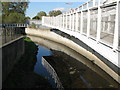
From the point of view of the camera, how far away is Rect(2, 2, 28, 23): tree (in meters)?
55.4

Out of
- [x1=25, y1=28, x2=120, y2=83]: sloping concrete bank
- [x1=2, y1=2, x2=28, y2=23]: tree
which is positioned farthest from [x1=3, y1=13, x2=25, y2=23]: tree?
[x1=25, y1=28, x2=120, y2=83]: sloping concrete bank

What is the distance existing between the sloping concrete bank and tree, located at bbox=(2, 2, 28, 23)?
6523mm

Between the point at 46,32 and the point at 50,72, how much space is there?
101 ft

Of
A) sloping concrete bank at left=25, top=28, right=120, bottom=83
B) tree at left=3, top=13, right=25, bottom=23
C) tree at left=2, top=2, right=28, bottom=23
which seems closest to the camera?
sloping concrete bank at left=25, top=28, right=120, bottom=83

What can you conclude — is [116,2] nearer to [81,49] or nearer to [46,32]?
[81,49]

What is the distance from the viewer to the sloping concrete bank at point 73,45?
16.2m

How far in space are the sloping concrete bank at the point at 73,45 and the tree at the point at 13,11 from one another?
652 cm

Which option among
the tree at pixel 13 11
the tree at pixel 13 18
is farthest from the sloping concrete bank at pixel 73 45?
the tree at pixel 13 11

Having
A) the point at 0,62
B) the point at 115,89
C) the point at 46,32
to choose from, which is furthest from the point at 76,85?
the point at 46,32

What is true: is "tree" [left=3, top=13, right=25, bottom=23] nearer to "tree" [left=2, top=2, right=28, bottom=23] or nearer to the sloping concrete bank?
"tree" [left=2, top=2, right=28, bottom=23]

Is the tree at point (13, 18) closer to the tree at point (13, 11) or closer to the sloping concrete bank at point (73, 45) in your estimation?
the tree at point (13, 11)

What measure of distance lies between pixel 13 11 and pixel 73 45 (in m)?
40.8

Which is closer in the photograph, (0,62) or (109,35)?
(109,35)

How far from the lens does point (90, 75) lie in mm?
15852
